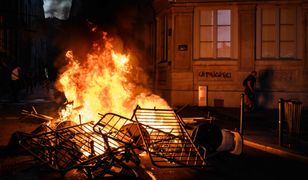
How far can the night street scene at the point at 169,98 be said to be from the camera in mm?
6463

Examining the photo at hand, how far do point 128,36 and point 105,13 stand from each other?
11.6ft

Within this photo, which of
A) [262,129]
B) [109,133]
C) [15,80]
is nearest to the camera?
[109,133]

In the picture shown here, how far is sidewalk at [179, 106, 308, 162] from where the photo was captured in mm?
8305

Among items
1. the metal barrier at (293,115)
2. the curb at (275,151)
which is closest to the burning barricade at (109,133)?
the curb at (275,151)

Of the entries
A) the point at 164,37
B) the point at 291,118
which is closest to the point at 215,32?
the point at 164,37

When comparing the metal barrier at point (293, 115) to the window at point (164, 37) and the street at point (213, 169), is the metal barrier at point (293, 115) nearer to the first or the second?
the street at point (213, 169)

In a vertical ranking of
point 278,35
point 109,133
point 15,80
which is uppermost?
point 278,35

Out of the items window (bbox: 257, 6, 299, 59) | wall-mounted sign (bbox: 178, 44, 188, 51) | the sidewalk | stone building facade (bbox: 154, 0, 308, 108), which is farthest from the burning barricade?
window (bbox: 257, 6, 299, 59)

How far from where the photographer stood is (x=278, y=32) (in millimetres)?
17000

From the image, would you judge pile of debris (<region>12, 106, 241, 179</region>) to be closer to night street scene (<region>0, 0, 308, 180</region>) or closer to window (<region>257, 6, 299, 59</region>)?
night street scene (<region>0, 0, 308, 180</region>)

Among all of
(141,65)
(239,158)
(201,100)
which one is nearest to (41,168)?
(239,158)

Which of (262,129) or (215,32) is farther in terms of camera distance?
(215,32)

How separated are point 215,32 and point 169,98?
366 centimetres

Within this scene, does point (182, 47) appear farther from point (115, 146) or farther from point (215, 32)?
point (115, 146)
